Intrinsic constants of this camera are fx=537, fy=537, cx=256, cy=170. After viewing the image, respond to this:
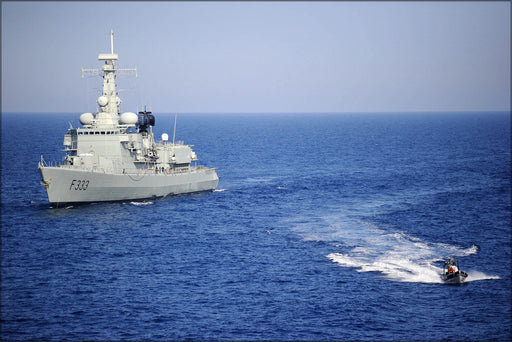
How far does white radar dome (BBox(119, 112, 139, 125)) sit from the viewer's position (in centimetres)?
6675

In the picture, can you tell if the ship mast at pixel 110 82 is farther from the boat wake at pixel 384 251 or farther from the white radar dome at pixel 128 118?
the boat wake at pixel 384 251

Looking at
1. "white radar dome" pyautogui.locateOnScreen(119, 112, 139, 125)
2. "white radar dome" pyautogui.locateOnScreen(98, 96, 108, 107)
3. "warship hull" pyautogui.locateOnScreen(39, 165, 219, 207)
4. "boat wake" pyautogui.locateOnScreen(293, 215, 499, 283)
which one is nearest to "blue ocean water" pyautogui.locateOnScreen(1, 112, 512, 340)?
"boat wake" pyautogui.locateOnScreen(293, 215, 499, 283)

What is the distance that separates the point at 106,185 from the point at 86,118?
9734mm

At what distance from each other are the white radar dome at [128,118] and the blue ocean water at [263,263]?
1104 centimetres

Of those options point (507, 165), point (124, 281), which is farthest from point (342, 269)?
point (507, 165)

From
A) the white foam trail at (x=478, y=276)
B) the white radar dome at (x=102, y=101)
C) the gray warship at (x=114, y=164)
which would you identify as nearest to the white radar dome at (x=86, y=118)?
the gray warship at (x=114, y=164)

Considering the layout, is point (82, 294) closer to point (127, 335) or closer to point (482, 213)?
point (127, 335)

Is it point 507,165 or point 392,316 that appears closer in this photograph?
point 392,316

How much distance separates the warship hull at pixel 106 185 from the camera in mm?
56281

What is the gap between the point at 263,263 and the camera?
40.2m

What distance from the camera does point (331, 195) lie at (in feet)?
218

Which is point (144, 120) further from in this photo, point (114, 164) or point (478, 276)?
point (478, 276)

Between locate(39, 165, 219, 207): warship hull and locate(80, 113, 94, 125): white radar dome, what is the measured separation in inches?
338

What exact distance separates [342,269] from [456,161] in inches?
2675
